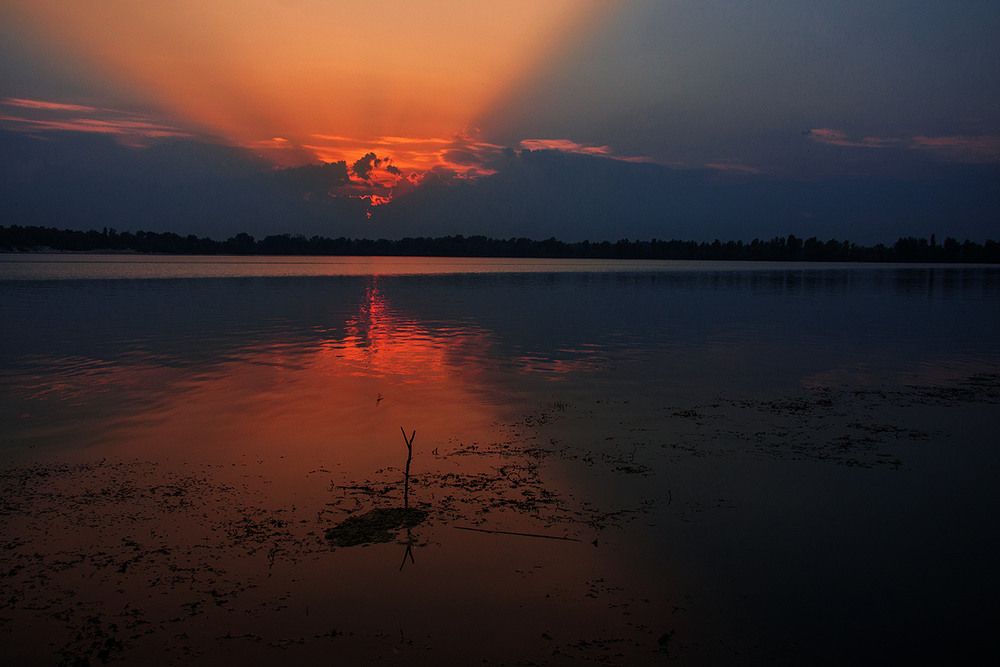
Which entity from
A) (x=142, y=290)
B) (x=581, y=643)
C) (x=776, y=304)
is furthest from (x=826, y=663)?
(x=142, y=290)

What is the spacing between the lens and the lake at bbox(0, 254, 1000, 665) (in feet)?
21.8

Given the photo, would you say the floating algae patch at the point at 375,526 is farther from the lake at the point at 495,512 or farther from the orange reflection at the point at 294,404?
the orange reflection at the point at 294,404

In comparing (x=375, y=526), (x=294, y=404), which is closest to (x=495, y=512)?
(x=375, y=526)

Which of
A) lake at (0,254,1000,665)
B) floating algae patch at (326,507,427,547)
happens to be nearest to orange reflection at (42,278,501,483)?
lake at (0,254,1000,665)

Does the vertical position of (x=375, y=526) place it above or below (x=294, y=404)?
below

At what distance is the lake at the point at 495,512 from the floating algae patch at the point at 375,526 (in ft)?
0.13

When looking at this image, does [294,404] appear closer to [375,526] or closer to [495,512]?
[375,526]

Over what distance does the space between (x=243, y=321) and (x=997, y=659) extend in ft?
116

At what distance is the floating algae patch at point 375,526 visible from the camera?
8555 mm

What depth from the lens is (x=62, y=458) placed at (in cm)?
1172

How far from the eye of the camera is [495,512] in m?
9.45

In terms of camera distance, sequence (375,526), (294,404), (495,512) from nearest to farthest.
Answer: (375,526), (495,512), (294,404)

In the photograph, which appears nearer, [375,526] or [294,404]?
[375,526]

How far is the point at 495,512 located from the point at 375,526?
5.67 ft
